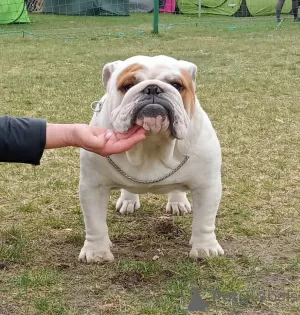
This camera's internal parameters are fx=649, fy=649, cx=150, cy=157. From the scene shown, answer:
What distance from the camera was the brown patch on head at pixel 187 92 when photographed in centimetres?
230

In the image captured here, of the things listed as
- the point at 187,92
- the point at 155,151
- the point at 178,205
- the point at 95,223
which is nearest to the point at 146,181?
the point at 155,151

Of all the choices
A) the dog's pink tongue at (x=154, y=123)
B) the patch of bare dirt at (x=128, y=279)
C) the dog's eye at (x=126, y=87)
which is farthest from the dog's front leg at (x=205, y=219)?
the dog's eye at (x=126, y=87)

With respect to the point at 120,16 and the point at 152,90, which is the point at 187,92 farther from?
the point at 120,16

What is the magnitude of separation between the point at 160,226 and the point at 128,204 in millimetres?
270

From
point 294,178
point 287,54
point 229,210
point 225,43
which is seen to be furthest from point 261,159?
point 225,43

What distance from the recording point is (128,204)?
3139mm

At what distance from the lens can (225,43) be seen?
10.3m

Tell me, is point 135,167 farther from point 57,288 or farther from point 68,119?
point 68,119

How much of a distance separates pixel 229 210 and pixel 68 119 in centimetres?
213

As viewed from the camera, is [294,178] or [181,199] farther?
[294,178]

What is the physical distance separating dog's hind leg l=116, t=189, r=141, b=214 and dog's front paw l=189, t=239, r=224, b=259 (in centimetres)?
62

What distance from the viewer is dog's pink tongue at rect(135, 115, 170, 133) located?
2.18 metres

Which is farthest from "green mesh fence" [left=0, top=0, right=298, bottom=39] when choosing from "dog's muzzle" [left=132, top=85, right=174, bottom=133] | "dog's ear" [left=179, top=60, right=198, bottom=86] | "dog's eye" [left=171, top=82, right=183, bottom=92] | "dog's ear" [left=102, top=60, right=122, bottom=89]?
"dog's muzzle" [left=132, top=85, right=174, bottom=133]

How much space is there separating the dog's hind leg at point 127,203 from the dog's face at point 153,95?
84cm
